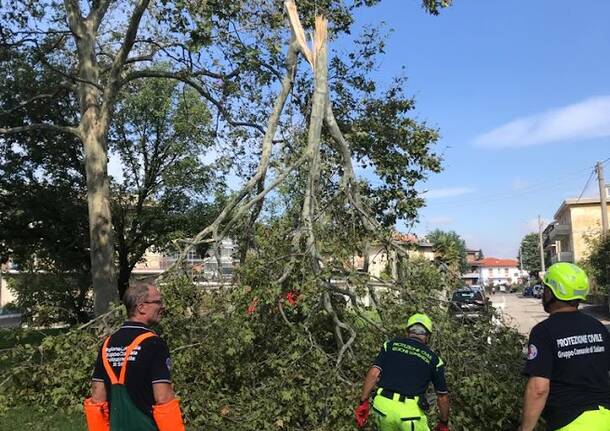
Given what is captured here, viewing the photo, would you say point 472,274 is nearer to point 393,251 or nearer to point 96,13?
point 96,13

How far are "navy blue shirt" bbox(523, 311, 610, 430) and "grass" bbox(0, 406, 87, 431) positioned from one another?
582 centimetres

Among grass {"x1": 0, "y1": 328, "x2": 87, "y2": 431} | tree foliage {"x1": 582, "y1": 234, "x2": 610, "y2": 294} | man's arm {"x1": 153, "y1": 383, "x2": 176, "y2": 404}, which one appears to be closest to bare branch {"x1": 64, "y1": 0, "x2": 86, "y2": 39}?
grass {"x1": 0, "y1": 328, "x2": 87, "y2": 431}

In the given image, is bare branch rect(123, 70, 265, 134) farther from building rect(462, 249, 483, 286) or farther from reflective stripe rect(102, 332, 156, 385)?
reflective stripe rect(102, 332, 156, 385)

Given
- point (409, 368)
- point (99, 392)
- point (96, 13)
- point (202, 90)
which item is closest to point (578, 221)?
point (202, 90)

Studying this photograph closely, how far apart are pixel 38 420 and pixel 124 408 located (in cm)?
534

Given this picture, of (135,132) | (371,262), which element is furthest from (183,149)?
(371,262)

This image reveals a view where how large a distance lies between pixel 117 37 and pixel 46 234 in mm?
7407

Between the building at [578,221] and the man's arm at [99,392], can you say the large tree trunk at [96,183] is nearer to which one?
the man's arm at [99,392]

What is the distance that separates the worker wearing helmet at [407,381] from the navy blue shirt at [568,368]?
45.1 inches

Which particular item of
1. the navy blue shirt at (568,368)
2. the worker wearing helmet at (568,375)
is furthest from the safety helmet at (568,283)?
the navy blue shirt at (568,368)

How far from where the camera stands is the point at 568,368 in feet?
9.89

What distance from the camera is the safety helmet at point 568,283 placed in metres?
3.10

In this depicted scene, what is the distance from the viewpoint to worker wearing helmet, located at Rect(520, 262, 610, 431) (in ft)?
9.77

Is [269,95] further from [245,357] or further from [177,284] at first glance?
[245,357]
